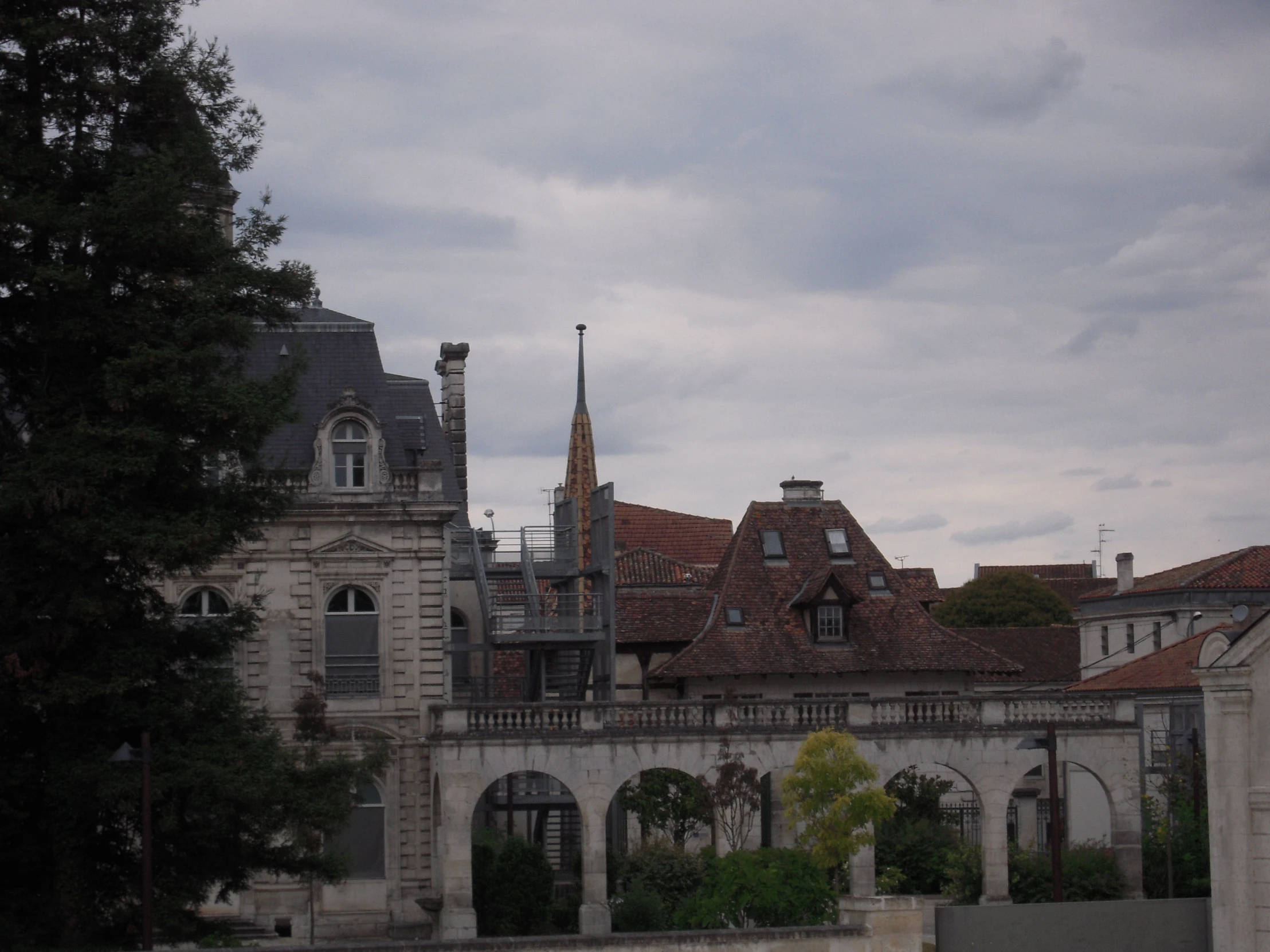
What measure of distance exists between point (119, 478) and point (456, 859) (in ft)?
50.1

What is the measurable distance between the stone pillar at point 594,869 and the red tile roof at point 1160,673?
15159 millimetres

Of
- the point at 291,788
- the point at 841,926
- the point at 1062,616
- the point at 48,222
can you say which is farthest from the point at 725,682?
the point at 1062,616

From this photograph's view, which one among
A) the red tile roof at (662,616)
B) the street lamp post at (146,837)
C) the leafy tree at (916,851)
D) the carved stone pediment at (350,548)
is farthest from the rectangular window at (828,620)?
the street lamp post at (146,837)

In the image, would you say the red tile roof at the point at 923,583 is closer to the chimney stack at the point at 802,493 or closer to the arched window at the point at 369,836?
the chimney stack at the point at 802,493

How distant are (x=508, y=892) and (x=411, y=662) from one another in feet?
19.1

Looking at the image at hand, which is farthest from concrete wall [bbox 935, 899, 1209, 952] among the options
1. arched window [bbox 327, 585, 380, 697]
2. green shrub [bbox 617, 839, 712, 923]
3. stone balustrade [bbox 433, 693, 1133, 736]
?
arched window [bbox 327, 585, 380, 697]

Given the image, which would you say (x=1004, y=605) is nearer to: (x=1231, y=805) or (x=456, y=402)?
(x=456, y=402)

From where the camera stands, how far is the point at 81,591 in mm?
25984

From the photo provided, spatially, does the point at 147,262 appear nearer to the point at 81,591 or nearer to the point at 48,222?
the point at 48,222

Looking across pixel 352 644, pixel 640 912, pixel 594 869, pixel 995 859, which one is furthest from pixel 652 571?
pixel 640 912

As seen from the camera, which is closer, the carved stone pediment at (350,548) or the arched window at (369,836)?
the arched window at (369,836)

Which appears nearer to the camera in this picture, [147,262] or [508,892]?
[147,262]

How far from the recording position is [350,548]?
41344mm

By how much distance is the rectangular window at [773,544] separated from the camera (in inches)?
2057
